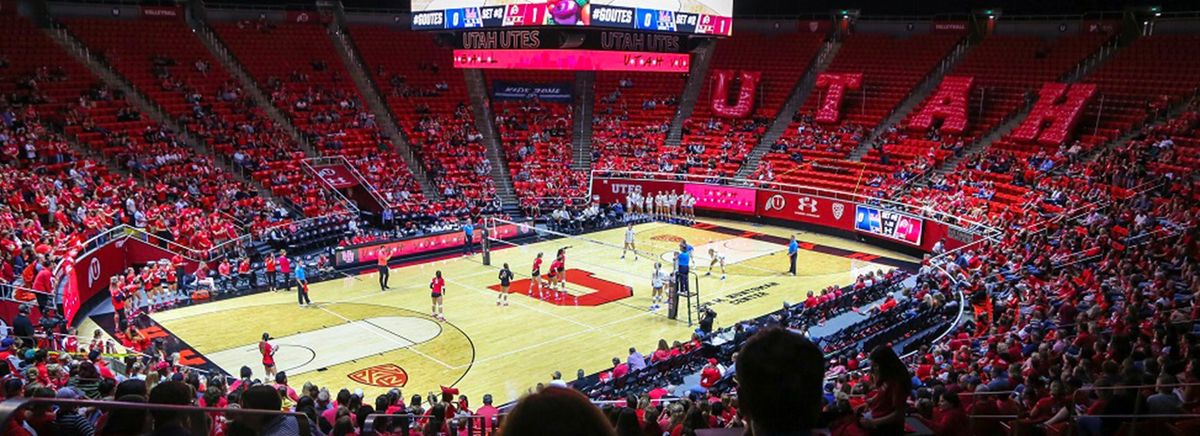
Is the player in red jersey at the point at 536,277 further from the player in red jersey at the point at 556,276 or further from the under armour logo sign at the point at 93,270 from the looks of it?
the under armour logo sign at the point at 93,270

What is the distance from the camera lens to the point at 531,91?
46.3 m

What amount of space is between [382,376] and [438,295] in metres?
4.43

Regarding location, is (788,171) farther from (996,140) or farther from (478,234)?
(478,234)

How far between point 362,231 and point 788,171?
19020mm

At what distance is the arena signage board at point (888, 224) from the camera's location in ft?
107

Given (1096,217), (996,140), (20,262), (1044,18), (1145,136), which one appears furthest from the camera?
(1044,18)

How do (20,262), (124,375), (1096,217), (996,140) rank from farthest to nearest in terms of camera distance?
(996,140) → (1096,217) → (20,262) → (124,375)

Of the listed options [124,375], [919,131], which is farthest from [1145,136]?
[124,375]

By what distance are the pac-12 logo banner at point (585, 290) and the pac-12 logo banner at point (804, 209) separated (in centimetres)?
1242

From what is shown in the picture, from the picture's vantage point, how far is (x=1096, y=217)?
78.1ft

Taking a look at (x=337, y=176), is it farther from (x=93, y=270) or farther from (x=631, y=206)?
(x=93, y=270)

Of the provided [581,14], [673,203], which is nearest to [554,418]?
[581,14]

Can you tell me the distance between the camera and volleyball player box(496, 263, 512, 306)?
24.5m

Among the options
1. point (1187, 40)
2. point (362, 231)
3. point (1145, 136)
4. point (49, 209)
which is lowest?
point (362, 231)
